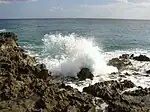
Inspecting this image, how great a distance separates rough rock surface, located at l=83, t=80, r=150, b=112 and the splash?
189 inches

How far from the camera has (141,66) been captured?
27.4 m

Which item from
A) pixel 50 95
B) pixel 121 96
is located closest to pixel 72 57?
pixel 121 96

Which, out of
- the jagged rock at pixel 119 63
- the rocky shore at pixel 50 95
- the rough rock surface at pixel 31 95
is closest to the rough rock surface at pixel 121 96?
the rocky shore at pixel 50 95

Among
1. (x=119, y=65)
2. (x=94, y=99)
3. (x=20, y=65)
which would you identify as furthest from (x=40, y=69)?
(x=119, y=65)

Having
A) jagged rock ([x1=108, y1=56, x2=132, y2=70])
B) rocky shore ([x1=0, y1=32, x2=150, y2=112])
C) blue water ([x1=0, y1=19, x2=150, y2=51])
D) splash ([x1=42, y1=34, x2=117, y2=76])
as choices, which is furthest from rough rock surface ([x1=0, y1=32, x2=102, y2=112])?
blue water ([x1=0, y1=19, x2=150, y2=51])

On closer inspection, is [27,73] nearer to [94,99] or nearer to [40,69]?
[40,69]

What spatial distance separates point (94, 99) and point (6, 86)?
14.9ft

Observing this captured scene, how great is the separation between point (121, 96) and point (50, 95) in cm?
417

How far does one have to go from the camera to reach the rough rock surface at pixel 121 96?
15337mm

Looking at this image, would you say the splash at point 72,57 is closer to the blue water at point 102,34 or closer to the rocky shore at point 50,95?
the rocky shore at point 50,95

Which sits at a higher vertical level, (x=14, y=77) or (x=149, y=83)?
(x=14, y=77)

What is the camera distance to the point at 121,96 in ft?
55.1

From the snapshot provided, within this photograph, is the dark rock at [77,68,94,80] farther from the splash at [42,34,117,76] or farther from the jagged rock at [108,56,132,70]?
the jagged rock at [108,56,132,70]

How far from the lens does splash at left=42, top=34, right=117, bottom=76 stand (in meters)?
24.4
